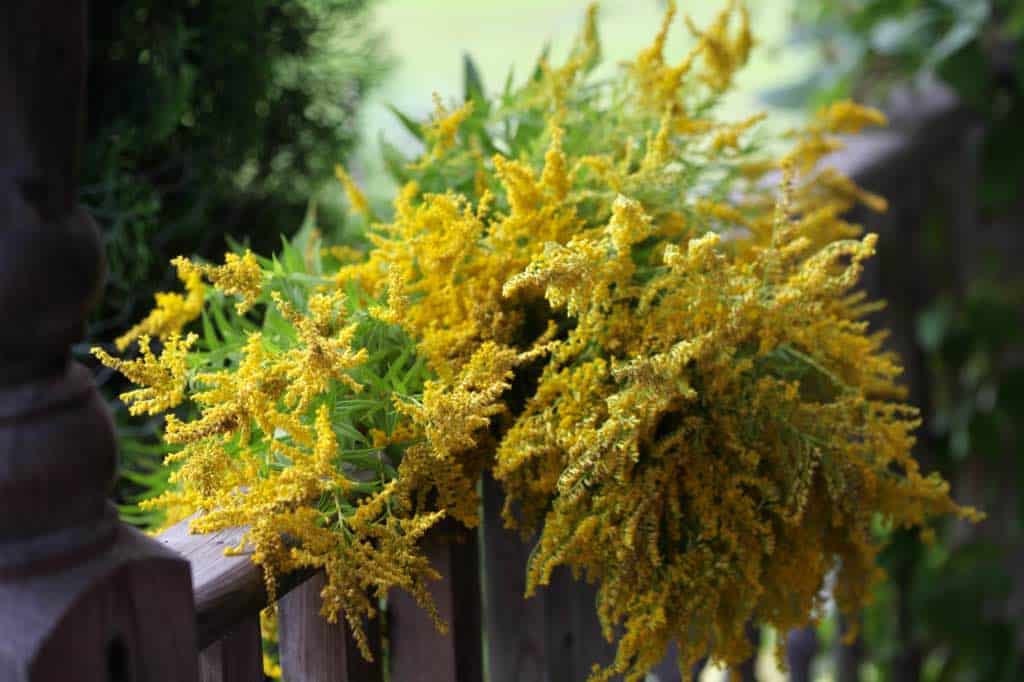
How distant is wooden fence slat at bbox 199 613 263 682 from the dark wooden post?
16 centimetres

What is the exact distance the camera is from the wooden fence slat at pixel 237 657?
747 mm

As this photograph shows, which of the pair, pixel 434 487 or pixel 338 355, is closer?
pixel 338 355

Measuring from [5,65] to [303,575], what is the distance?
423 mm

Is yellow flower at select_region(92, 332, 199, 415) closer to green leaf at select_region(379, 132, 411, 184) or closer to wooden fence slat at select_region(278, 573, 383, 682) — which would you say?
wooden fence slat at select_region(278, 573, 383, 682)

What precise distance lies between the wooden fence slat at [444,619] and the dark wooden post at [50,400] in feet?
1.25

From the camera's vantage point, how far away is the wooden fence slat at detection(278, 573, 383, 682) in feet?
2.74

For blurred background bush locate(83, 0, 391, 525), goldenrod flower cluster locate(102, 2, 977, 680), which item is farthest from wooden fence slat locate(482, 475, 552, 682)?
blurred background bush locate(83, 0, 391, 525)

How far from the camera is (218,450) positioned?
74cm

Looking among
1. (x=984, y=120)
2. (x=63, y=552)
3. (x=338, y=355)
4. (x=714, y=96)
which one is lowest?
(x=63, y=552)

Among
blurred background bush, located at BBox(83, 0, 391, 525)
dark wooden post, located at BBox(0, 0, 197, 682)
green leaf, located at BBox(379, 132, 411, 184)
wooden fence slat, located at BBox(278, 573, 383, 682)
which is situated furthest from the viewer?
blurred background bush, located at BBox(83, 0, 391, 525)

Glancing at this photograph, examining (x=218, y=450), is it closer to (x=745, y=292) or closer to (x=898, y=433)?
(x=745, y=292)

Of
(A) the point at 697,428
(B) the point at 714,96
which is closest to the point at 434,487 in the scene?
(A) the point at 697,428

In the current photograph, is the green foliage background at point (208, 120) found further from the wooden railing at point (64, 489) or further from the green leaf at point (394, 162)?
the wooden railing at point (64, 489)

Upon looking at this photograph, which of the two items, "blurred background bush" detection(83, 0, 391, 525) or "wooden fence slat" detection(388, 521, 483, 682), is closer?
"wooden fence slat" detection(388, 521, 483, 682)
